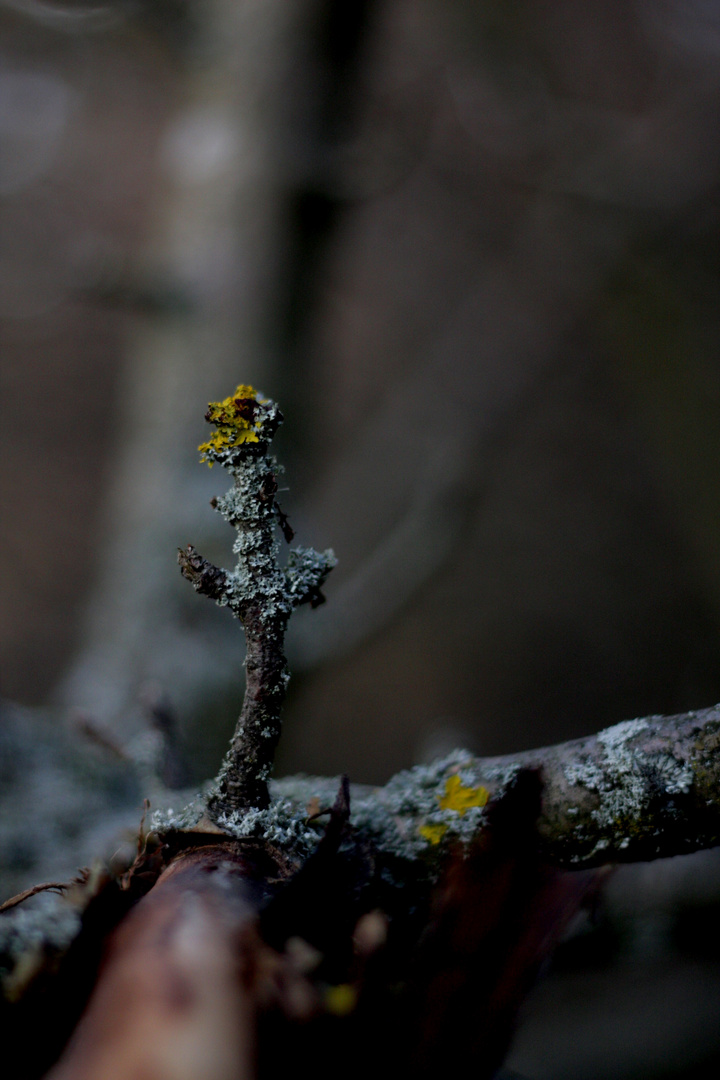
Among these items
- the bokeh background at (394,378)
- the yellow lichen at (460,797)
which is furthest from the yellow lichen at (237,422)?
the bokeh background at (394,378)

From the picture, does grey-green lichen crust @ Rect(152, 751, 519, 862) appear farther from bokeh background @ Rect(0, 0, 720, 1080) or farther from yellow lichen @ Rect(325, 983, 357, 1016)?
bokeh background @ Rect(0, 0, 720, 1080)

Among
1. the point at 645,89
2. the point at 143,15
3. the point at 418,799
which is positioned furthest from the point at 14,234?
the point at 418,799

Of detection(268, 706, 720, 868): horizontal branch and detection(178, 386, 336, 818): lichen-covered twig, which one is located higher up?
detection(178, 386, 336, 818): lichen-covered twig

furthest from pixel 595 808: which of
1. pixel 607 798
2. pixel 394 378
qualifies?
pixel 394 378

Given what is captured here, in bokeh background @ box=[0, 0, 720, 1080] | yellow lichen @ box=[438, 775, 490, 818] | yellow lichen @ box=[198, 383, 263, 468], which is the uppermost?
bokeh background @ box=[0, 0, 720, 1080]

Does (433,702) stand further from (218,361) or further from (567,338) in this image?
(218,361)

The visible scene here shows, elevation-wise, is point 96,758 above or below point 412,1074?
above

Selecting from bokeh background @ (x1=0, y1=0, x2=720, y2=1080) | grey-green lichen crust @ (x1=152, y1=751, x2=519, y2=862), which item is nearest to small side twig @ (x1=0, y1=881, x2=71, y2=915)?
grey-green lichen crust @ (x1=152, y1=751, x2=519, y2=862)
